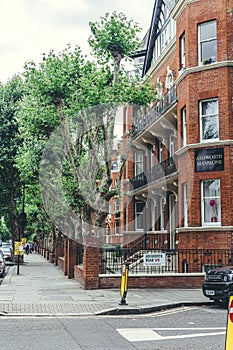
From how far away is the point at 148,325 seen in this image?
11227 mm

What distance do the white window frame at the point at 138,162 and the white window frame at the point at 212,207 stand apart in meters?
14.0

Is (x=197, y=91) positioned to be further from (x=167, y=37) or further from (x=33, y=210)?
(x=33, y=210)

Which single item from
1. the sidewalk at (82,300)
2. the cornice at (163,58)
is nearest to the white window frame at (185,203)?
the sidewalk at (82,300)

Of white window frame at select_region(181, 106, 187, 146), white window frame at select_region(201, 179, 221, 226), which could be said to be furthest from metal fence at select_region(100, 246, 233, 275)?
white window frame at select_region(181, 106, 187, 146)

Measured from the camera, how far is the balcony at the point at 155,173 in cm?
2597

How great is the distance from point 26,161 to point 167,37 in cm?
1115

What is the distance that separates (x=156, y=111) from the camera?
29031 millimetres

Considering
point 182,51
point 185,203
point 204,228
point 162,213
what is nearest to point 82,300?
point 204,228

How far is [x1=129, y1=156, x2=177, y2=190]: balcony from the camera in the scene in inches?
1023

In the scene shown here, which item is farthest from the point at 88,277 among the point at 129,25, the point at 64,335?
the point at 129,25

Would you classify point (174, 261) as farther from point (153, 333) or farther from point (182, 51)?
point (153, 333)

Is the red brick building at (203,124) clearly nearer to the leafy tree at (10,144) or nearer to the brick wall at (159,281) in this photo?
the brick wall at (159,281)

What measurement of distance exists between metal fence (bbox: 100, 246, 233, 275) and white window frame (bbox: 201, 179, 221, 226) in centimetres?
144

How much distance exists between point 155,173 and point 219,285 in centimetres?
1572
